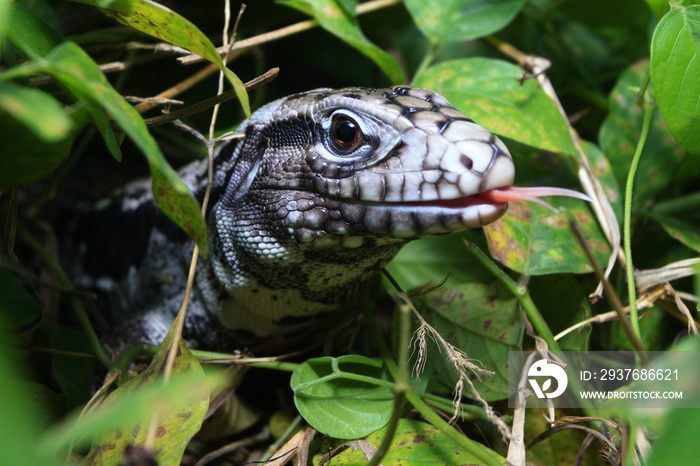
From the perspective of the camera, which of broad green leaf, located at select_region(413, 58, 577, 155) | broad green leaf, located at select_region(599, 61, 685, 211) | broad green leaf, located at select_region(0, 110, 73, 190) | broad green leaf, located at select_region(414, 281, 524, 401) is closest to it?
broad green leaf, located at select_region(0, 110, 73, 190)

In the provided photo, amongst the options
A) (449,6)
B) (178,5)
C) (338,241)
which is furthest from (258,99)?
(338,241)

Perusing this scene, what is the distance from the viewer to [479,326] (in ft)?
6.44

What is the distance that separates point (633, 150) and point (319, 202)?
134 cm

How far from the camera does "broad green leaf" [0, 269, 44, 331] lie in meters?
1.85

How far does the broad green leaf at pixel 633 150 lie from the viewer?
7.75 ft

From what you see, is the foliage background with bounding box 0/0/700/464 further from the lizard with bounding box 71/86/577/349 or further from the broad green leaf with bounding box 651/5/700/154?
the lizard with bounding box 71/86/577/349

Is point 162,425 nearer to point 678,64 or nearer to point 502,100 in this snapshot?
point 502,100

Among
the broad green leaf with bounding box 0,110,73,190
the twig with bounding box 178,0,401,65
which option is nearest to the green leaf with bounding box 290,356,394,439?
the broad green leaf with bounding box 0,110,73,190

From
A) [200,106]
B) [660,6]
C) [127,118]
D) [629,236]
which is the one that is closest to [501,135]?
[629,236]

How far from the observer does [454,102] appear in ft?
6.95

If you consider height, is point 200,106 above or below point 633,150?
above

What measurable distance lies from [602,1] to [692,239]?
4.70ft

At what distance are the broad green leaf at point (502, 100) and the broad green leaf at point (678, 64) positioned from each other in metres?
0.36

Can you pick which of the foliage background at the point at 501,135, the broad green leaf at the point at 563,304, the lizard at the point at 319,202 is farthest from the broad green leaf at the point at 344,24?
the broad green leaf at the point at 563,304
